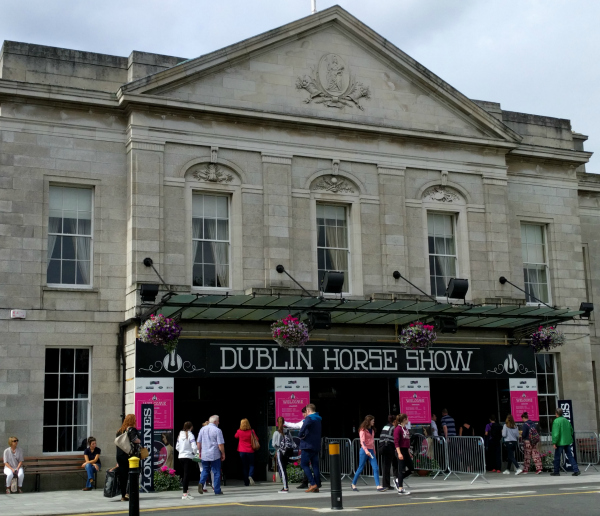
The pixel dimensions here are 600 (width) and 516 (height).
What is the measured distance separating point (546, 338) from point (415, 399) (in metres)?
4.20

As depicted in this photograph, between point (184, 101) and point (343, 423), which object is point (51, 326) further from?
point (343, 423)

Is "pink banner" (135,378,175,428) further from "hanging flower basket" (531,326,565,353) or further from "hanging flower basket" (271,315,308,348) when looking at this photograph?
"hanging flower basket" (531,326,565,353)

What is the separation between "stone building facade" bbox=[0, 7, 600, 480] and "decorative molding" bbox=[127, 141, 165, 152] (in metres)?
0.04

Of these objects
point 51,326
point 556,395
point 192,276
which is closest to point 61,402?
point 51,326

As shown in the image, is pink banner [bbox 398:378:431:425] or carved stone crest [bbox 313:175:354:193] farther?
carved stone crest [bbox 313:175:354:193]

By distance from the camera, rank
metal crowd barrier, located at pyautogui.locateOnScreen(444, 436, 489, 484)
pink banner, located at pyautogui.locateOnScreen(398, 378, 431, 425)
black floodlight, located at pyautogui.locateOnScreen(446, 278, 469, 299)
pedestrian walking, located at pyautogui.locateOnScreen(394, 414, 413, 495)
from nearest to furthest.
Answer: pedestrian walking, located at pyautogui.locateOnScreen(394, 414, 413, 495) < metal crowd barrier, located at pyautogui.locateOnScreen(444, 436, 489, 484) < black floodlight, located at pyautogui.locateOnScreen(446, 278, 469, 299) < pink banner, located at pyautogui.locateOnScreen(398, 378, 431, 425)

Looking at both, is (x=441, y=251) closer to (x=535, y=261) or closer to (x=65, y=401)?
(x=535, y=261)

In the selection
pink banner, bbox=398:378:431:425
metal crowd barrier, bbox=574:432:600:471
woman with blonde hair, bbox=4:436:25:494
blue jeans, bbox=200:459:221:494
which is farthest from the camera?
metal crowd barrier, bbox=574:432:600:471

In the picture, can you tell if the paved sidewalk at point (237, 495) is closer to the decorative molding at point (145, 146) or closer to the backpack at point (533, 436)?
the backpack at point (533, 436)

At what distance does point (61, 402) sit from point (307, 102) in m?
10.5

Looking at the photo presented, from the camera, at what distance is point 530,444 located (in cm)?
2272

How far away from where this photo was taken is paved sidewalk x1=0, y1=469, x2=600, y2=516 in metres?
15.8

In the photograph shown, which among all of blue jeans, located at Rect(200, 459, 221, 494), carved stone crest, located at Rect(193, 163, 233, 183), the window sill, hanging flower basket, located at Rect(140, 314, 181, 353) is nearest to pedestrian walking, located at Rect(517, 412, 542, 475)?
blue jeans, located at Rect(200, 459, 221, 494)

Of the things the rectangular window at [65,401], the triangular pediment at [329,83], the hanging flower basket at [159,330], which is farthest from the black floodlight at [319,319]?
the triangular pediment at [329,83]
